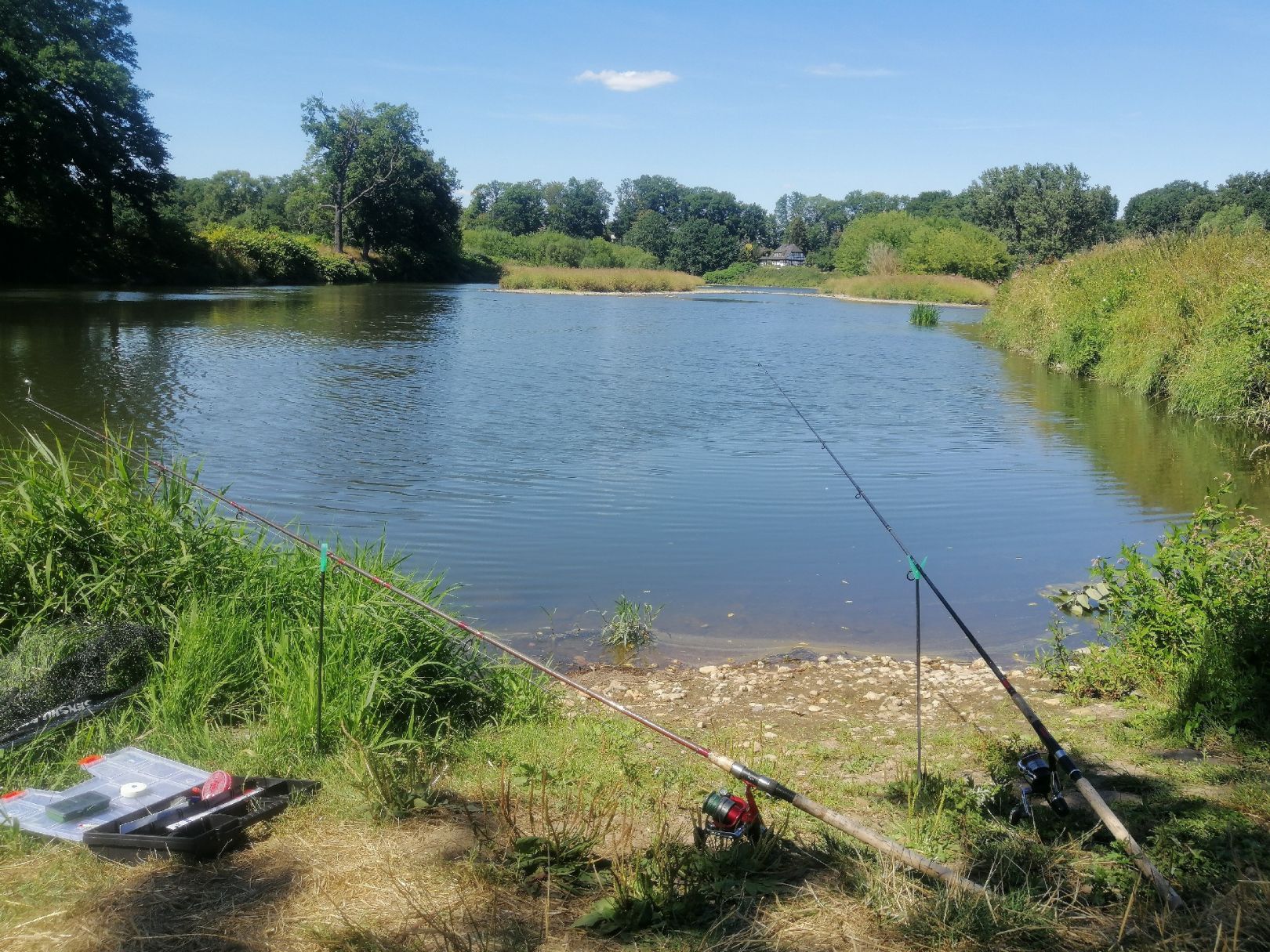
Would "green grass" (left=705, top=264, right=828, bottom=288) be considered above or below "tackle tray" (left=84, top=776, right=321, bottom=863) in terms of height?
above

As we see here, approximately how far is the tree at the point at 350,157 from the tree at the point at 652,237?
6108 centimetres

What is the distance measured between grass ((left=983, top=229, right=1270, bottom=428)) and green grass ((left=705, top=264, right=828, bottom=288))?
60.8 meters

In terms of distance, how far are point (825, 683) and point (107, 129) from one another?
45241 millimetres

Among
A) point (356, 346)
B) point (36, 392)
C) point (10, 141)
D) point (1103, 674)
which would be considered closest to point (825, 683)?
point (1103, 674)

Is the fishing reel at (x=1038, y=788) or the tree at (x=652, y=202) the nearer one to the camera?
the fishing reel at (x=1038, y=788)

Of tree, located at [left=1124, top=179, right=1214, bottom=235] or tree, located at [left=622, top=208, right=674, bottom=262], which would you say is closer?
tree, located at [left=1124, top=179, right=1214, bottom=235]

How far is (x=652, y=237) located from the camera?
132m

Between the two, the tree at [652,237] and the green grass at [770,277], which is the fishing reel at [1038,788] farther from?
the tree at [652,237]

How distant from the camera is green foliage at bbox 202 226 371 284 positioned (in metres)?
49.7

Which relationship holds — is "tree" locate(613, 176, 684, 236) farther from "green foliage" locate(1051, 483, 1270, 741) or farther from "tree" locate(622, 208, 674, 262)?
"green foliage" locate(1051, 483, 1270, 741)

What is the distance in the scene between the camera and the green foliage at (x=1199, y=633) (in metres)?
4.49

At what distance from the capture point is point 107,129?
4206 centimetres

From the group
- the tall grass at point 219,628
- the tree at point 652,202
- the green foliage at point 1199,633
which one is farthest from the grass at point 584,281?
the tree at point 652,202


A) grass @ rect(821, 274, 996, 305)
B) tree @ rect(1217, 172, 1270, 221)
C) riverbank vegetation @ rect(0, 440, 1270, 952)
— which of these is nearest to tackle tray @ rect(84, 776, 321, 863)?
riverbank vegetation @ rect(0, 440, 1270, 952)
